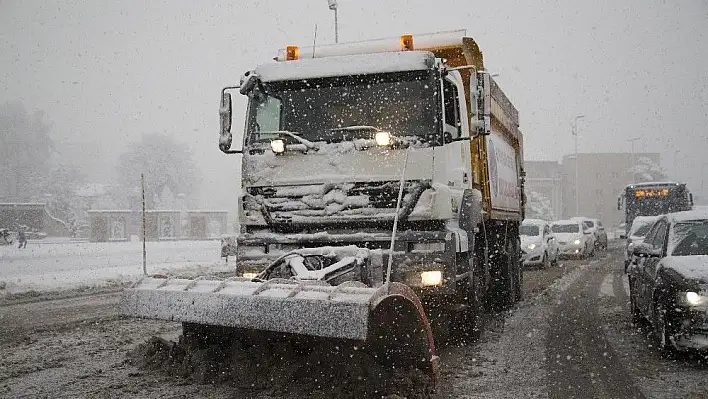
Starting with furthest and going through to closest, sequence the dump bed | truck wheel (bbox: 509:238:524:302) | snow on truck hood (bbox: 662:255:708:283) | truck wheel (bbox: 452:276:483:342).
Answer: truck wheel (bbox: 509:238:524:302), the dump bed, truck wheel (bbox: 452:276:483:342), snow on truck hood (bbox: 662:255:708:283)

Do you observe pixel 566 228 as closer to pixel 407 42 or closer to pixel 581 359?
pixel 581 359

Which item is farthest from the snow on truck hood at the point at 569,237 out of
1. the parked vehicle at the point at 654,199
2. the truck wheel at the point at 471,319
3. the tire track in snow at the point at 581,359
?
the truck wheel at the point at 471,319

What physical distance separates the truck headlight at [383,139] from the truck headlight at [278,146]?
985mm

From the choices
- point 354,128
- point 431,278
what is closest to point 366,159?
point 354,128

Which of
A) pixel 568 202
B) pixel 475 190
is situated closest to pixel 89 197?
pixel 568 202

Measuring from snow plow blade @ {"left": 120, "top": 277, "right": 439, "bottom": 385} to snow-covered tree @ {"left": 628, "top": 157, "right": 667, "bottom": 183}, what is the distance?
9796 centimetres

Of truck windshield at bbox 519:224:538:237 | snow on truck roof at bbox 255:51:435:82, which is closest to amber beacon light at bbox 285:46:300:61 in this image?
snow on truck roof at bbox 255:51:435:82

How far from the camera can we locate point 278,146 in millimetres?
6875

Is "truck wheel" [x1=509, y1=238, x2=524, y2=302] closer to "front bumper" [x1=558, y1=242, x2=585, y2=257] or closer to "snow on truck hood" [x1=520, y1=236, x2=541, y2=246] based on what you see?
"snow on truck hood" [x1=520, y1=236, x2=541, y2=246]

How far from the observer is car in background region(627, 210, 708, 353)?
258 inches

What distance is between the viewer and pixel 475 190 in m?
7.92

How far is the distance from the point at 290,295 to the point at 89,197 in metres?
86.7

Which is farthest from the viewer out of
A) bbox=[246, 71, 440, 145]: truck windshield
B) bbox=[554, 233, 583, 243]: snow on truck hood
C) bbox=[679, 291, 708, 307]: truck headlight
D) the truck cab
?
bbox=[554, 233, 583, 243]: snow on truck hood

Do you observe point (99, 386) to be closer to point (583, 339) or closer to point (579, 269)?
point (583, 339)
